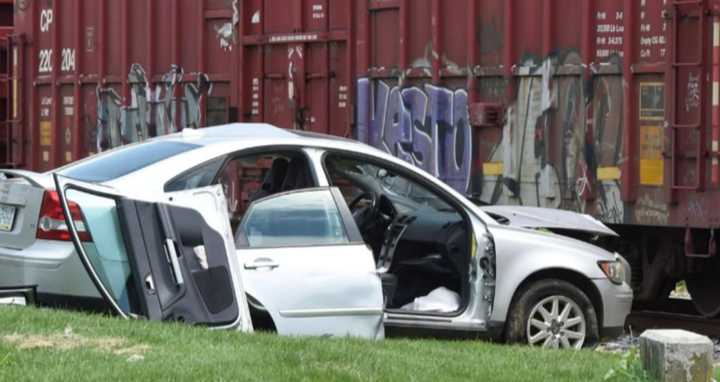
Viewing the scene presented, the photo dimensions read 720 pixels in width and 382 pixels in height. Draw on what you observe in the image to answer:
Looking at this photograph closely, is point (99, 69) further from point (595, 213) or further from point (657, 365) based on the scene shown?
point (657, 365)

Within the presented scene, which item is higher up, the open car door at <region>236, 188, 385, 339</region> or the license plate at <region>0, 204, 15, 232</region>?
the license plate at <region>0, 204, 15, 232</region>

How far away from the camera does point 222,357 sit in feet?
23.4

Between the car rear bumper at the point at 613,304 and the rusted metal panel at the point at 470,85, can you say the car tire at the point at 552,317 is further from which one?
the rusted metal panel at the point at 470,85

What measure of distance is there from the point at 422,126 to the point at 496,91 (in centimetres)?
100

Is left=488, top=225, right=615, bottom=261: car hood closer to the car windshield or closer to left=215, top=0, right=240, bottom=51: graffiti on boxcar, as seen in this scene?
the car windshield

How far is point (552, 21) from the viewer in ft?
41.6

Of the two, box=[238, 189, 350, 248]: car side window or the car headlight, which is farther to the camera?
the car headlight

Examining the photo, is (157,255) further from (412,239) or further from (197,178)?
(412,239)

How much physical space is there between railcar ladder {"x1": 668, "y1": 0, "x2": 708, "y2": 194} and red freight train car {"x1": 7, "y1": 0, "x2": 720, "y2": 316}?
0.6 inches

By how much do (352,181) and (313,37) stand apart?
534cm

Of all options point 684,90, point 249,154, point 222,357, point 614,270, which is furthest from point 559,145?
point 222,357

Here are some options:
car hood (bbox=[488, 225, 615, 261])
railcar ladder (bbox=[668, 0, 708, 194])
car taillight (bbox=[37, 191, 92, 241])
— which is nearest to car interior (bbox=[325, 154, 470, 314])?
car hood (bbox=[488, 225, 615, 261])

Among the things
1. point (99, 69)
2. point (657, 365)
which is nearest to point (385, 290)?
point (657, 365)

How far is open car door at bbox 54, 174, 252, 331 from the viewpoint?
8039mm
